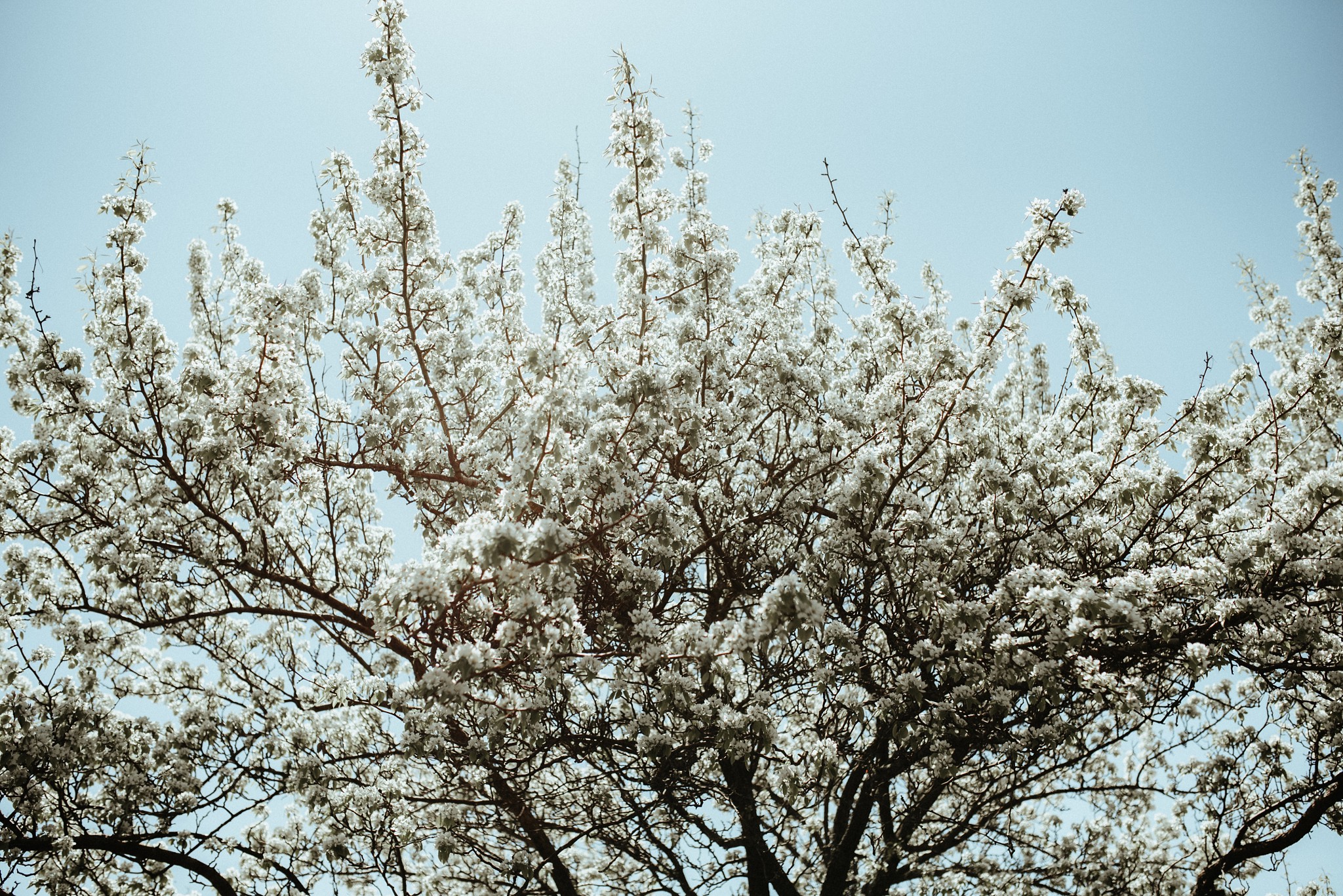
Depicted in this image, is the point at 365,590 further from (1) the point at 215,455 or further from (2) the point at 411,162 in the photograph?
(2) the point at 411,162

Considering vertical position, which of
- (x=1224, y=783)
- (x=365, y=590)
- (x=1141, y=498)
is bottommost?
(x=1224, y=783)

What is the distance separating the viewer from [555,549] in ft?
16.8

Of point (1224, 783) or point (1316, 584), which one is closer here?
point (1316, 584)

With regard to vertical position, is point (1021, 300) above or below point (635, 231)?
below

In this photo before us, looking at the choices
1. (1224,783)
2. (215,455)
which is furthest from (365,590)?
(1224,783)

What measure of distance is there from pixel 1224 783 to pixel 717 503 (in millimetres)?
7528

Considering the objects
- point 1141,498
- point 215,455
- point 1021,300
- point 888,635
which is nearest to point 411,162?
point 215,455

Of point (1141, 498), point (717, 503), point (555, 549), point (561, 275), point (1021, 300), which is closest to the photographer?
point (555, 549)

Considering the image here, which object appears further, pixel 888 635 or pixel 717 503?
pixel 717 503

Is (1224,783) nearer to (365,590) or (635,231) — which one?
(635,231)

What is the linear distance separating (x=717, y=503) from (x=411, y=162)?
184 inches

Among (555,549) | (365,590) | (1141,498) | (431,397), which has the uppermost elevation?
(431,397)

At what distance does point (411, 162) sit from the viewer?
8102mm

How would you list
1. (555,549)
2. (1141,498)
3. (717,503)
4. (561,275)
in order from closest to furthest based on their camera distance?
1. (555,549)
2. (1141,498)
3. (717,503)
4. (561,275)
